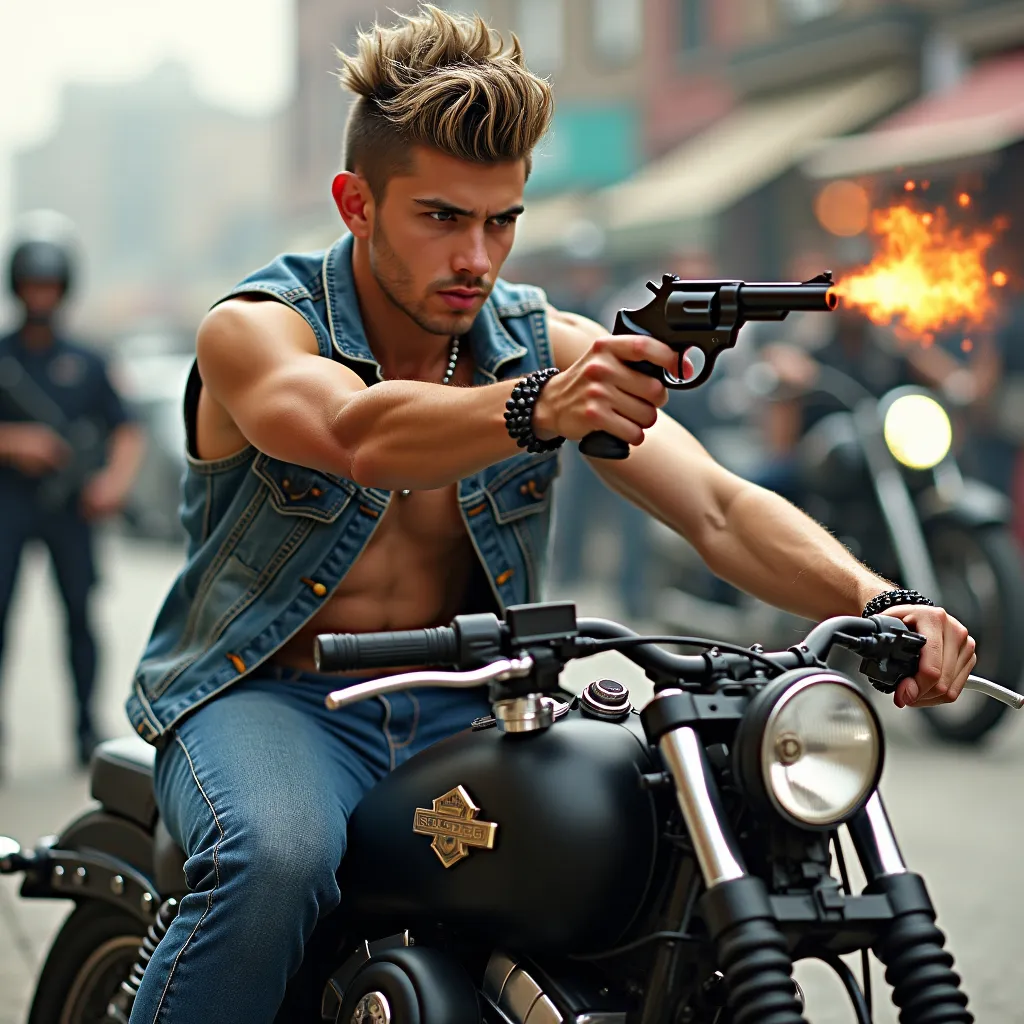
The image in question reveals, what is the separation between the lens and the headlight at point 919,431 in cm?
717

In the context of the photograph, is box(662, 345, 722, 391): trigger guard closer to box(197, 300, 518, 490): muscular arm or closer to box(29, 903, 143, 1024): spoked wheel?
box(197, 300, 518, 490): muscular arm

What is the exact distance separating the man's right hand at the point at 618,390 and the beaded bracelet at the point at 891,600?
20.3 inches

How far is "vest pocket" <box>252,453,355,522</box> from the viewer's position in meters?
2.74

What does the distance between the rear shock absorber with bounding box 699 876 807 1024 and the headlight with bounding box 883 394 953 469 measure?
5536 mm

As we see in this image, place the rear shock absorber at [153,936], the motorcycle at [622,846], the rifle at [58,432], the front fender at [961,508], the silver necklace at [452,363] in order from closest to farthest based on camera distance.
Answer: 1. the motorcycle at [622,846]
2. the rear shock absorber at [153,936]
3. the silver necklace at [452,363]
4. the front fender at [961,508]
5. the rifle at [58,432]

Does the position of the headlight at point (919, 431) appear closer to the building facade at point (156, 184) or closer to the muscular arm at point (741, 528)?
the muscular arm at point (741, 528)

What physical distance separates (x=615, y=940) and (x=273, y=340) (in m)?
1.11

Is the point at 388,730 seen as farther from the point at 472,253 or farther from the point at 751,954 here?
the point at 751,954

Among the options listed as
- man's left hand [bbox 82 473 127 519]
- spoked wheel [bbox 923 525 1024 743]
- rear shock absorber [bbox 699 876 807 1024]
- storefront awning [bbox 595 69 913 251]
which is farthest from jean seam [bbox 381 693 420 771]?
storefront awning [bbox 595 69 913 251]

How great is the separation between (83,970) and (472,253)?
4.90 ft

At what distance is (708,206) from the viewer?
1886 centimetres

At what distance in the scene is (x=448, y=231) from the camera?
2.66m

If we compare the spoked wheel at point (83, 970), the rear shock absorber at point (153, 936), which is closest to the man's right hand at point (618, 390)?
the rear shock absorber at point (153, 936)

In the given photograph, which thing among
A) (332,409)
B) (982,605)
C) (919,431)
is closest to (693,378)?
(332,409)
